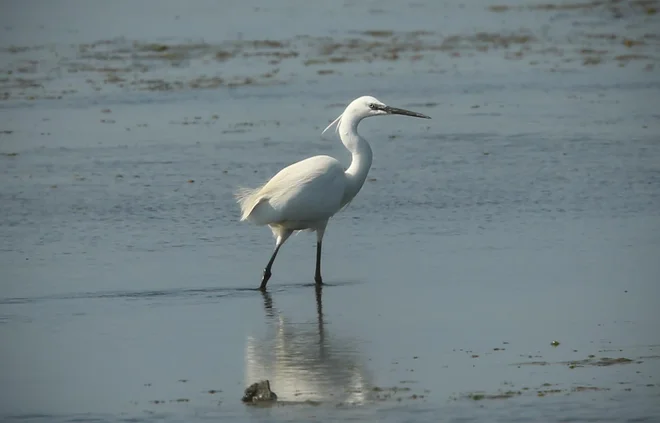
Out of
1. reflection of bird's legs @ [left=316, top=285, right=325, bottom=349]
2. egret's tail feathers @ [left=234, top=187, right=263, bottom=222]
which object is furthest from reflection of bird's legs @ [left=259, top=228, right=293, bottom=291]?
reflection of bird's legs @ [left=316, top=285, right=325, bottom=349]

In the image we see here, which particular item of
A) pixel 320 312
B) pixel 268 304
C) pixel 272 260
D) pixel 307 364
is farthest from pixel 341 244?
pixel 307 364

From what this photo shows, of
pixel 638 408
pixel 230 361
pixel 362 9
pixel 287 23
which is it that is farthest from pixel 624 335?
pixel 362 9

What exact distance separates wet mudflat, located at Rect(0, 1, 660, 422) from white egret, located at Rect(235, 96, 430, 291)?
17.9 inches

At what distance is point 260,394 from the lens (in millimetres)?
7176

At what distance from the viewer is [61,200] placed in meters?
14.6

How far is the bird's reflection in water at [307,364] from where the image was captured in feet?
24.3

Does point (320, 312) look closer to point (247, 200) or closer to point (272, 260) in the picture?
point (272, 260)

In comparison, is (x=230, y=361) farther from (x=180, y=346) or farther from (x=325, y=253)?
(x=325, y=253)

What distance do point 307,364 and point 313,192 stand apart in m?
3.00

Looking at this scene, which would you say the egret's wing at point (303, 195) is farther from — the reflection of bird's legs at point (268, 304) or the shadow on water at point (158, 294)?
the reflection of bird's legs at point (268, 304)

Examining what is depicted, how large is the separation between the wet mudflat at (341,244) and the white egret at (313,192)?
45cm

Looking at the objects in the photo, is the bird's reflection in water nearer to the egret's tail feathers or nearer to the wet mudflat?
the wet mudflat

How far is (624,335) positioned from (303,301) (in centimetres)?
271

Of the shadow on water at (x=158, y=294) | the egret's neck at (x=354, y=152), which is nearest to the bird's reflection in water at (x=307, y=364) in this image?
the shadow on water at (x=158, y=294)
